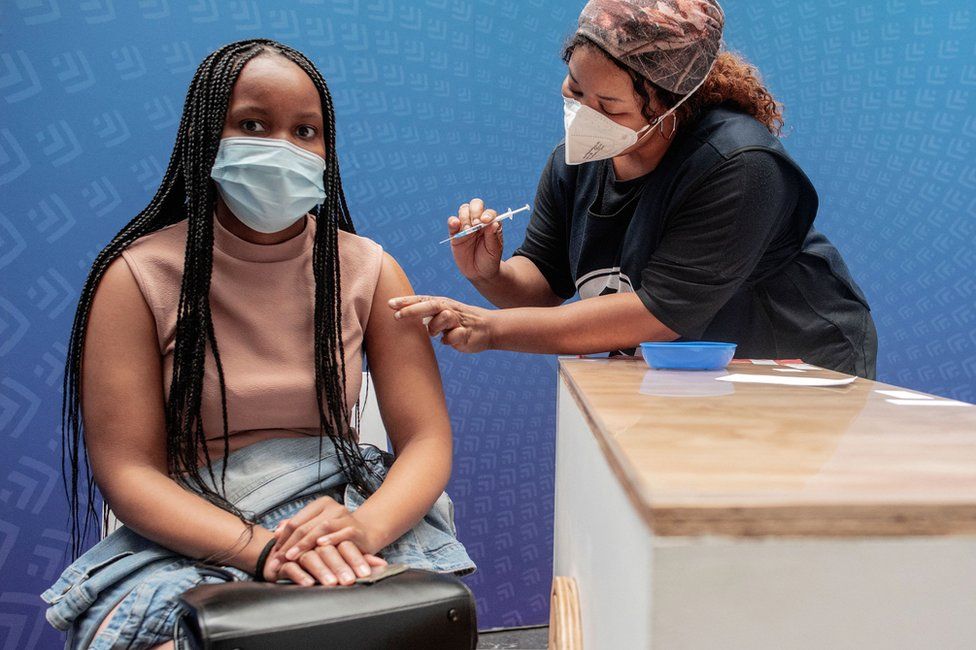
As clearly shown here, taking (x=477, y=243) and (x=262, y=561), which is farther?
(x=477, y=243)

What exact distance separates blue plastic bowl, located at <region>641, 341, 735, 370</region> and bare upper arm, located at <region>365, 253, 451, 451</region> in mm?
348

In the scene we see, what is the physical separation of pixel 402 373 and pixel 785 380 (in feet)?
1.82

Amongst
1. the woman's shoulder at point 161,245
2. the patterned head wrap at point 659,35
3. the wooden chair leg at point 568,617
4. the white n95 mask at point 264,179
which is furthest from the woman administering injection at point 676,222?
the wooden chair leg at point 568,617

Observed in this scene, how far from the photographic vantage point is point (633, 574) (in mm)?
497

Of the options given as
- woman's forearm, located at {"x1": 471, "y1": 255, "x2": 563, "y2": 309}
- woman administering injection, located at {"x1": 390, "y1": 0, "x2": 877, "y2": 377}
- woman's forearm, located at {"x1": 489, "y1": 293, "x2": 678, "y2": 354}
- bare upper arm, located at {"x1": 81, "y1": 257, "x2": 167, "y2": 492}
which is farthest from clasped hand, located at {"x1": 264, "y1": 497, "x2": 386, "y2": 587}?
woman's forearm, located at {"x1": 471, "y1": 255, "x2": 563, "y2": 309}

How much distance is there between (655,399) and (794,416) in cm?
16

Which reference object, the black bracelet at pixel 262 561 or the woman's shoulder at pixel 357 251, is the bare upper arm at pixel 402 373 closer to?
the woman's shoulder at pixel 357 251

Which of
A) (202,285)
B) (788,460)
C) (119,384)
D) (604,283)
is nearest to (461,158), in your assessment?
(604,283)

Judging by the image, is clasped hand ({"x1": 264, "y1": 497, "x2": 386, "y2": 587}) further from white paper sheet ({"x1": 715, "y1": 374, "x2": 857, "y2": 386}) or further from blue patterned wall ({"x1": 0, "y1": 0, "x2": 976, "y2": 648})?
blue patterned wall ({"x1": 0, "y1": 0, "x2": 976, "y2": 648})

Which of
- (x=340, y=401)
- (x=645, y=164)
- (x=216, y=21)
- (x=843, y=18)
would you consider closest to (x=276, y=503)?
(x=340, y=401)

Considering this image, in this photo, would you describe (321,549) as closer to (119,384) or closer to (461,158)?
(119,384)

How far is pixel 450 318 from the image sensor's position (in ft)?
4.16

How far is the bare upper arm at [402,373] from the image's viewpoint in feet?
4.02

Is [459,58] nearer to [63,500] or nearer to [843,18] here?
[843,18]
